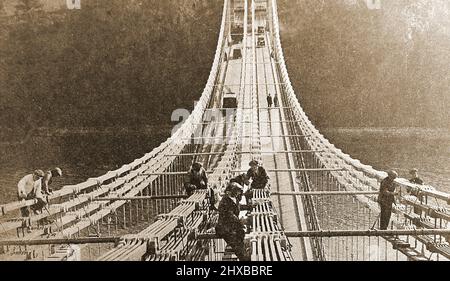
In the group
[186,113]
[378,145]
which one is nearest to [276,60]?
[378,145]

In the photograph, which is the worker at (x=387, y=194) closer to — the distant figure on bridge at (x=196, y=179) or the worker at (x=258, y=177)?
the worker at (x=258, y=177)

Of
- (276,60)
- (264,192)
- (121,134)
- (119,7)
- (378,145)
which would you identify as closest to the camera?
(264,192)

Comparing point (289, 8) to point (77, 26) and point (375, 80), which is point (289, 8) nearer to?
point (375, 80)

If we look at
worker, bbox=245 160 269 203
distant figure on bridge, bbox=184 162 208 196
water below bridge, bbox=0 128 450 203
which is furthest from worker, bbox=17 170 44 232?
water below bridge, bbox=0 128 450 203

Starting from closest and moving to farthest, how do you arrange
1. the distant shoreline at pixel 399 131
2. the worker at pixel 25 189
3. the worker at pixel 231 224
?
the worker at pixel 231 224, the worker at pixel 25 189, the distant shoreline at pixel 399 131

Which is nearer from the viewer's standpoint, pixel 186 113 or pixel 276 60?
pixel 276 60

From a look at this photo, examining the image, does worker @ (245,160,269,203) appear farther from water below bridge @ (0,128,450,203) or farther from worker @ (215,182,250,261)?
water below bridge @ (0,128,450,203)

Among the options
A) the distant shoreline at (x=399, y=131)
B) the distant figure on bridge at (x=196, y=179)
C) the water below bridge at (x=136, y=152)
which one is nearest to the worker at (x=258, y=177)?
the distant figure on bridge at (x=196, y=179)

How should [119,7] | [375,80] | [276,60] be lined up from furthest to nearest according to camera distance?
[119,7] → [375,80] → [276,60]
